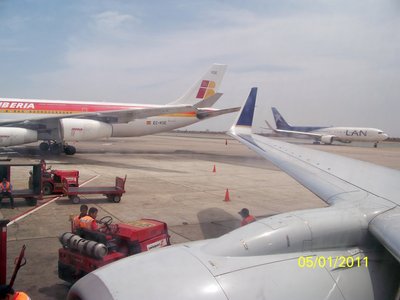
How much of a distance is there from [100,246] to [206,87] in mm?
28850

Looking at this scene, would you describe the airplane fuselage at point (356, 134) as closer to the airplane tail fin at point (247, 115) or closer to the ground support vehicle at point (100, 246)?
the airplane tail fin at point (247, 115)

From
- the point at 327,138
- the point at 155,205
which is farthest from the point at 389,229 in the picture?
the point at 327,138

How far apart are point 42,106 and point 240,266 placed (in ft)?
89.4

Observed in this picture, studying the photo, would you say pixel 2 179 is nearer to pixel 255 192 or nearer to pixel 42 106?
pixel 255 192

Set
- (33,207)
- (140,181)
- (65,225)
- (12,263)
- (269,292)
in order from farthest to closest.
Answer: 1. (140,181)
2. (33,207)
3. (65,225)
4. (12,263)
5. (269,292)

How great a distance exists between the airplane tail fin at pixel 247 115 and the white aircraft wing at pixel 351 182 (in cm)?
285

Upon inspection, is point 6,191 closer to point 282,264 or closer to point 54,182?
point 54,182

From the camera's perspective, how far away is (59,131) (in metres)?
23.5

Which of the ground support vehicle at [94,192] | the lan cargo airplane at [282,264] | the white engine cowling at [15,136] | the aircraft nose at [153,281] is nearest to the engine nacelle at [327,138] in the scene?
the white engine cowling at [15,136]

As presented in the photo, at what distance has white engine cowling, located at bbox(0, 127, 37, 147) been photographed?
21.3 m

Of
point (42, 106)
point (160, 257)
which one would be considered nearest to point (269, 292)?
point (160, 257)

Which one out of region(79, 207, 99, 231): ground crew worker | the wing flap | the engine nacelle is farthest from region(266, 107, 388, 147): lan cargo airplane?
the wing flap

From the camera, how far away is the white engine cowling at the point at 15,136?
21312 mm
